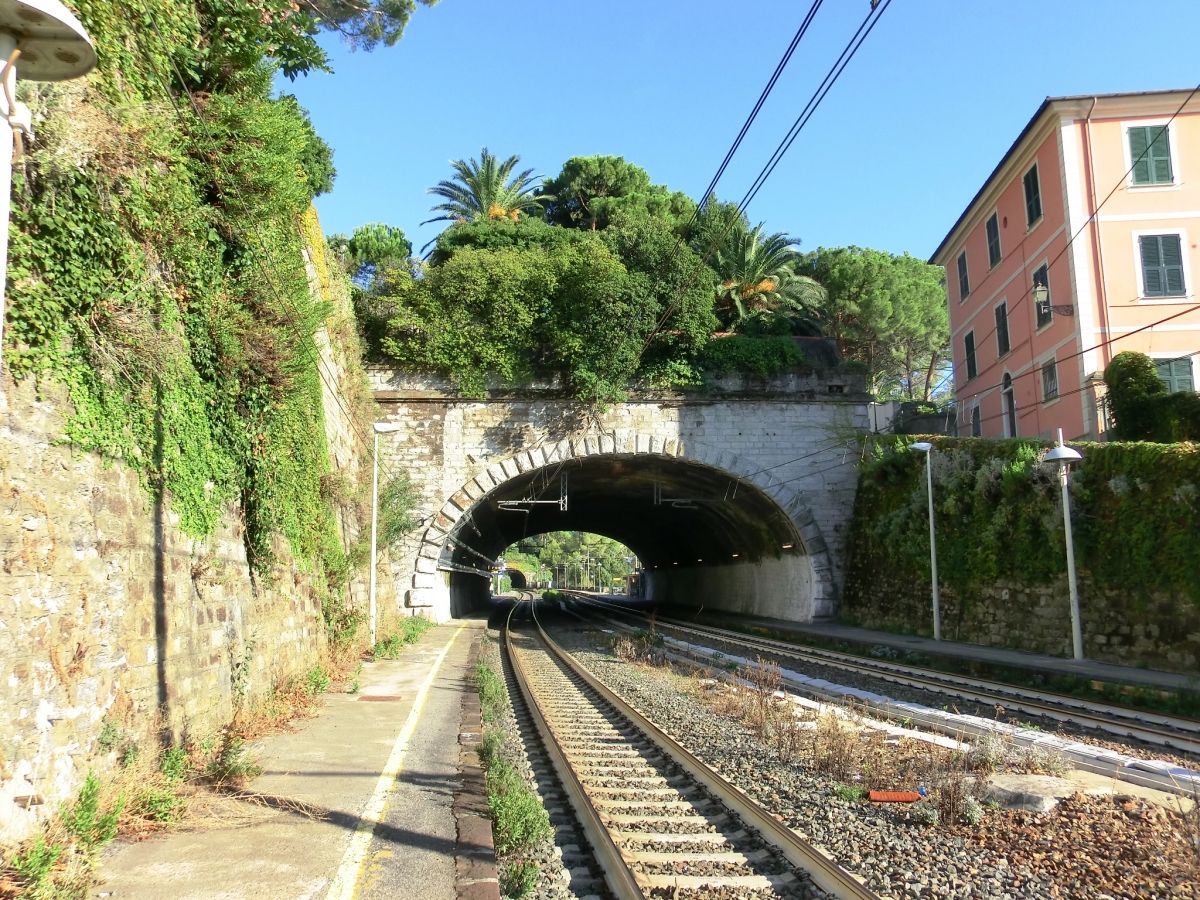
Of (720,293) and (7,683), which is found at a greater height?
(720,293)

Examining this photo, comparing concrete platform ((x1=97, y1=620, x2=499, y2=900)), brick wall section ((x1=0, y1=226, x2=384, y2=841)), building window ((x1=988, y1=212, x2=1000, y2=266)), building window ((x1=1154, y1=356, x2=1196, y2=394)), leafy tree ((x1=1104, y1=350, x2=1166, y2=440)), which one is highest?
building window ((x1=988, y1=212, x2=1000, y2=266))

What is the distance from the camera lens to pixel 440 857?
4.99 metres

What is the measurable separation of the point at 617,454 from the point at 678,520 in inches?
558

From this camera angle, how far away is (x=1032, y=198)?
26.0m

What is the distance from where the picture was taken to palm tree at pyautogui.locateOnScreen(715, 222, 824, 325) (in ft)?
112

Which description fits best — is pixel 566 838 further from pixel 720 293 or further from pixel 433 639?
pixel 720 293

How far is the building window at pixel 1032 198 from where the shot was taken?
25.5 meters

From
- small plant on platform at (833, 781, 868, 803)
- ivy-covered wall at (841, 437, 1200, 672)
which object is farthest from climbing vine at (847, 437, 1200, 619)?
small plant on platform at (833, 781, 868, 803)

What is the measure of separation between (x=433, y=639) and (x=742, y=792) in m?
14.9

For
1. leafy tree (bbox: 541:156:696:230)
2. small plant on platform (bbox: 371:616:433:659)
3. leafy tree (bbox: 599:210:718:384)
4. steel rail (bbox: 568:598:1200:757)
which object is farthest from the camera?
leafy tree (bbox: 541:156:696:230)

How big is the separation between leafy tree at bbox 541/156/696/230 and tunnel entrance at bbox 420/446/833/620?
1627 centimetres

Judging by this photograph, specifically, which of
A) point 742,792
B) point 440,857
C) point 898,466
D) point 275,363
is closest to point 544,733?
point 742,792

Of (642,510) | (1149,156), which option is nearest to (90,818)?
(1149,156)

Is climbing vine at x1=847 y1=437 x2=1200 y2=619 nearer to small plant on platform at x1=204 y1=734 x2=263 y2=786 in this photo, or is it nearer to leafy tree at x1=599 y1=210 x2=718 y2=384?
leafy tree at x1=599 y1=210 x2=718 y2=384
